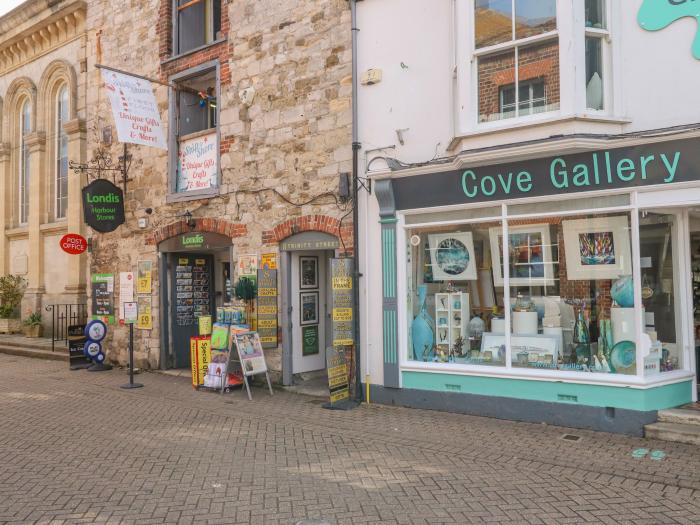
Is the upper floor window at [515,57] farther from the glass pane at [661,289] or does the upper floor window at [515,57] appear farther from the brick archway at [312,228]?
the brick archway at [312,228]

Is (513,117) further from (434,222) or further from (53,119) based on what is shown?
(53,119)

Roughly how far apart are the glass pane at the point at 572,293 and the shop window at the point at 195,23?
24.9 ft

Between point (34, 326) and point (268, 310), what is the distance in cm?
956

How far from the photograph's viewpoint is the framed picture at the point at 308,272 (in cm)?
1009

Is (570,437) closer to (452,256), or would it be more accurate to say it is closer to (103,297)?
(452,256)

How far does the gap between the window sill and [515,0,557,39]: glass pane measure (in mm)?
4179

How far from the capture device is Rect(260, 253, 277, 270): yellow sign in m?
9.84

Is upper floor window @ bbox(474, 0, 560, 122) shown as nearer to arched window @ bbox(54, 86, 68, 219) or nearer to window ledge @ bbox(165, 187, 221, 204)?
window ledge @ bbox(165, 187, 221, 204)

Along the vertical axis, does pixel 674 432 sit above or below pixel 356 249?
below

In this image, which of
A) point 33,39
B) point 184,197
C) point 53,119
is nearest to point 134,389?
point 184,197

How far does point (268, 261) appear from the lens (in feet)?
32.5

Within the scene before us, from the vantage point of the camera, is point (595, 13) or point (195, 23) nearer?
point (595, 13)

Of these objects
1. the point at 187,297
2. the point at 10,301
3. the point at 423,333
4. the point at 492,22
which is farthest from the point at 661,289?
the point at 10,301

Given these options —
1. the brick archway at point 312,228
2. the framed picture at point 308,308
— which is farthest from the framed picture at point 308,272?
the brick archway at point 312,228
